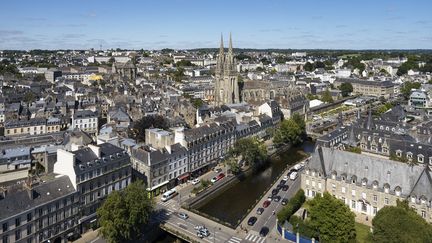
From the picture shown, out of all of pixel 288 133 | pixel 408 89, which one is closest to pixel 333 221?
pixel 288 133

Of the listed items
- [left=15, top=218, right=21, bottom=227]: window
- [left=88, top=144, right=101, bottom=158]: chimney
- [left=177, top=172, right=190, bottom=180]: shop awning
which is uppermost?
[left=88, top=144, right=101, bottom=158]: chimney

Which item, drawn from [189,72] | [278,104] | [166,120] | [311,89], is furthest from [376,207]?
[189,72]

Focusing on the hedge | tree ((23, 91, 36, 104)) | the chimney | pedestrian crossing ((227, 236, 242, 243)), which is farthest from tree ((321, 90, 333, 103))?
the chimney

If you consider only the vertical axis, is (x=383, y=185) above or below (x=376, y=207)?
above

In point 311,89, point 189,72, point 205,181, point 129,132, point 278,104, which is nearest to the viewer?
point 205,181

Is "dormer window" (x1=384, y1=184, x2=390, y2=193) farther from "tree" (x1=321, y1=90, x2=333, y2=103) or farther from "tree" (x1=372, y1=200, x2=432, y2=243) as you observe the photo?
"tree" (x1=321, y1=90, x2=333, y2=103)

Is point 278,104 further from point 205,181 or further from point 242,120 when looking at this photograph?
point 205,181
